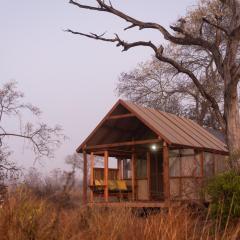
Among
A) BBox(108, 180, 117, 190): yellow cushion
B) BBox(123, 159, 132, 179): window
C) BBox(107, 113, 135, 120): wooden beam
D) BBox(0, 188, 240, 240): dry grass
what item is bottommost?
BBox(0, 188, 240, 240): dry grass

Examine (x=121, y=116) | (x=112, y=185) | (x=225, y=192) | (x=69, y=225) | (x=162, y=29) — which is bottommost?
(x=69, y=225)

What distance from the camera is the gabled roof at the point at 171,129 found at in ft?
61.7

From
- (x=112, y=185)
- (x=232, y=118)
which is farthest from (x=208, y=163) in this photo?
(x=232, y=118)

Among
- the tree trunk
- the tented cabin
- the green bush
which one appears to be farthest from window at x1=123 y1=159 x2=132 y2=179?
the green bush

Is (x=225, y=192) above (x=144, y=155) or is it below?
below

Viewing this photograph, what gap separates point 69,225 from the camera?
623cm

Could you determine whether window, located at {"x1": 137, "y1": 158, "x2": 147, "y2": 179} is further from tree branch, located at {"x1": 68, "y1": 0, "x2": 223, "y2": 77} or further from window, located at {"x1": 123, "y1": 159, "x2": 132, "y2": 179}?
tree branch, located at {"x1": 68, "y1": 0, "x2": 223, "y2": 77}

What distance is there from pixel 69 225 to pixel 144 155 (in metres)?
17.3

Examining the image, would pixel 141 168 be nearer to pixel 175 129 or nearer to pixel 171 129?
pixel 175 129

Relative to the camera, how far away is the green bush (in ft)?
34.1

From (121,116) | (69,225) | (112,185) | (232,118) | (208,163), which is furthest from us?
(208,163)

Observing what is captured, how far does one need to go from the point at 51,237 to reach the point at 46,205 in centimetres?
66

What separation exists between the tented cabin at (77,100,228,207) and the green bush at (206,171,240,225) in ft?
23.1

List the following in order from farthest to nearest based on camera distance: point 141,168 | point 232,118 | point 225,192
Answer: point 141,168 < point 232,118 < point 225,192
